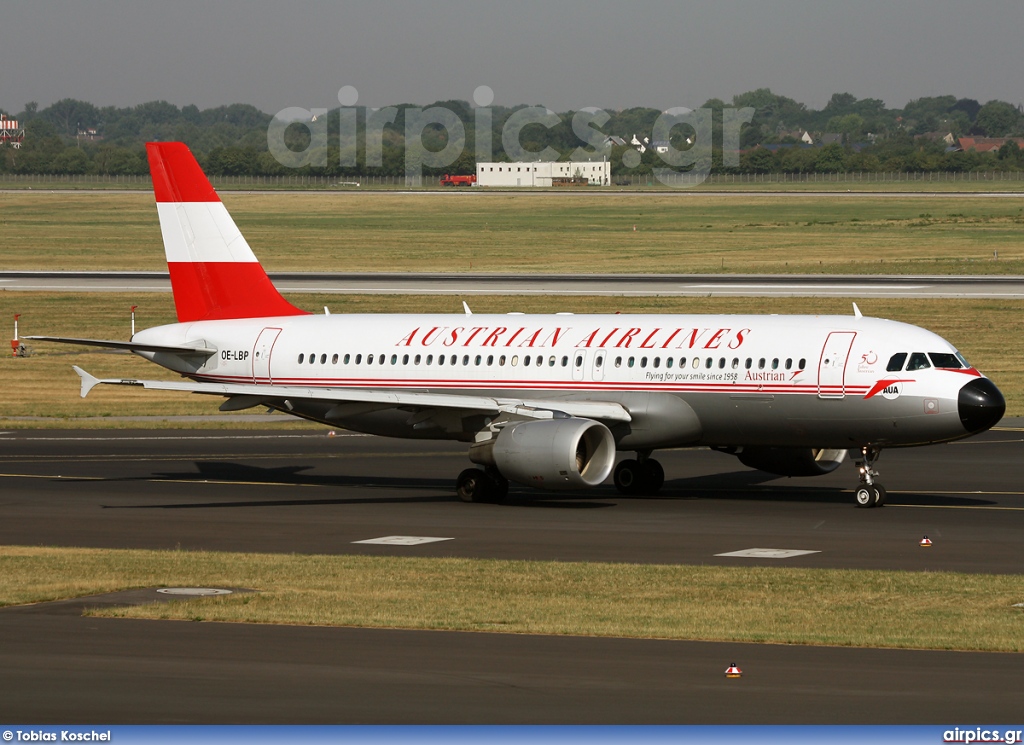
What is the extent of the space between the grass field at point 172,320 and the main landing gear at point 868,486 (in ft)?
73.1

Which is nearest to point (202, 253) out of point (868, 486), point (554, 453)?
point (554, 453)

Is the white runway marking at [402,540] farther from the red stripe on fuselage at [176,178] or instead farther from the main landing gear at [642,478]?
the red stripe on fuselage at [176,178]

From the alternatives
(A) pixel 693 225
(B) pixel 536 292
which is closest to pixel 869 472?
(B) pixel 536 292

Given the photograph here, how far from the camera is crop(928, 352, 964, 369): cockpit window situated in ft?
121

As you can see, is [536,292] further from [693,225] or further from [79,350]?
[693,225]

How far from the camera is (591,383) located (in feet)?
131

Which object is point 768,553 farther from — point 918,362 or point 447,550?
point 918,362

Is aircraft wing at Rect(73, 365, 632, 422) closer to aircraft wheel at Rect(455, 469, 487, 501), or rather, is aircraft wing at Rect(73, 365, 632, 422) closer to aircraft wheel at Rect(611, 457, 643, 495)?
aircraft wheel at Rect(455, 469, 487, 501)

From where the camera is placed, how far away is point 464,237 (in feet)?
484

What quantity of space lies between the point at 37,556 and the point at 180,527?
5.20m

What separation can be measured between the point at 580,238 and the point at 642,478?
103698 millimetres

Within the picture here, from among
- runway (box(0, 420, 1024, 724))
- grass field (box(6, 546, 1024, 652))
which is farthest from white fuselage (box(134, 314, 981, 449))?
grass field (box(6, 546, 1024, 652))

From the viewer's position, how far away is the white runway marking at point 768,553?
30163mm

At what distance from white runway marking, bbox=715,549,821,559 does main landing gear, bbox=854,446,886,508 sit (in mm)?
7106
